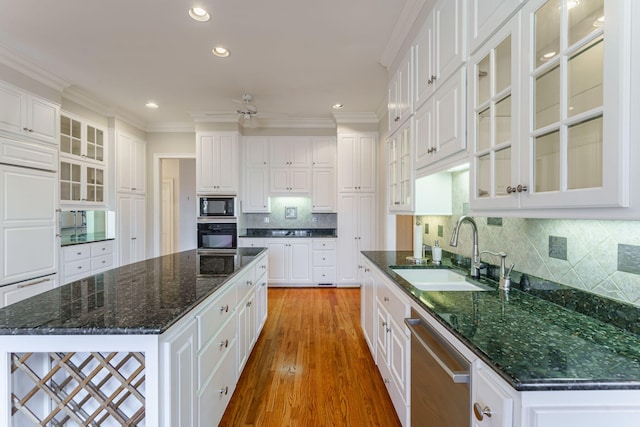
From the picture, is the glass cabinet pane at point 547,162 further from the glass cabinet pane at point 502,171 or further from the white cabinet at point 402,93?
the white cabinet at point 402,93

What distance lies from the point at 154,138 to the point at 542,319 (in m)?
5.98

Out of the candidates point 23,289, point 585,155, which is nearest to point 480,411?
point 585,155

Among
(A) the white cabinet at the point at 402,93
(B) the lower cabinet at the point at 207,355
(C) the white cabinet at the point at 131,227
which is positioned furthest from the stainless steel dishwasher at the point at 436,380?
(C) the white cabinet at the point at 131,227

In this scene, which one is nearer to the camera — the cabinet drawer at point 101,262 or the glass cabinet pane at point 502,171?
the glass cabinet pane at point 502,171

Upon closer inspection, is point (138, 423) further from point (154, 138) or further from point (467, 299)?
point (154, 138)

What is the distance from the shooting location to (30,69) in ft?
10.0

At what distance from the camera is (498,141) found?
1.23 m

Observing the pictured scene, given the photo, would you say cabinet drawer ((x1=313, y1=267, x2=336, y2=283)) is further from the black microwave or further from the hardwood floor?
the black microwave

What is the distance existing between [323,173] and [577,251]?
410 cm

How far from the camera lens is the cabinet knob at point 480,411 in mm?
809

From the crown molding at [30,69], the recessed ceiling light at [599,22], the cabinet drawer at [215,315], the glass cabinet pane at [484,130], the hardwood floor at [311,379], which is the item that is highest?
the crown molding at [30,69]

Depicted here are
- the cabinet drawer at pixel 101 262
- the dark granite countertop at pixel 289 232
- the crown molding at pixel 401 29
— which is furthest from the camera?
the dark granite countertop at pixel 289 232

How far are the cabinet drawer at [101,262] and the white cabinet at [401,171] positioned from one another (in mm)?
3998

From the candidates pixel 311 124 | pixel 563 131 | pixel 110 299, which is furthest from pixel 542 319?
pixel 311 124
